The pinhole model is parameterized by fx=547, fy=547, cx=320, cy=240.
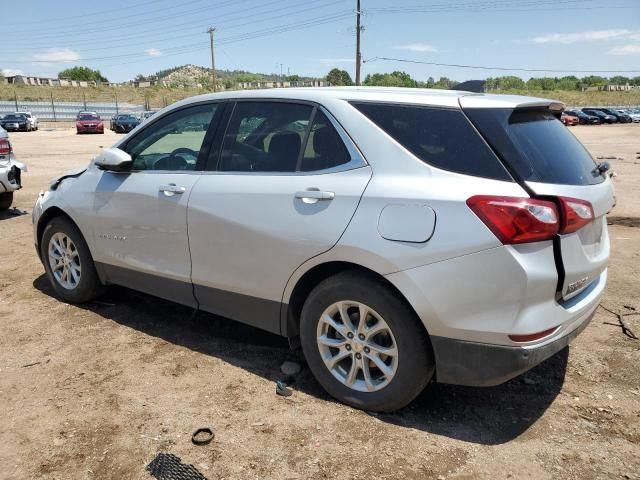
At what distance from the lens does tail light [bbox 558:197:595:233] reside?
2574 millimetres

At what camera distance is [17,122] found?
3931 cm

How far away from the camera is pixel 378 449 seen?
8.98 ft

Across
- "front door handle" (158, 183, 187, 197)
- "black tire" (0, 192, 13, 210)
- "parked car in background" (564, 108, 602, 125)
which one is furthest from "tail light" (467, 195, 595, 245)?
"parked car in background" (564, 108, 602, 125)

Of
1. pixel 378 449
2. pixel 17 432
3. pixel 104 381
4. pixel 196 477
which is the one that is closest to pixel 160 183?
pixel 104 381

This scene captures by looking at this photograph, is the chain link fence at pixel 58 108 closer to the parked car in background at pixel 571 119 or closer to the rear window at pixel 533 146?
the parked car in background at pixel 571 119

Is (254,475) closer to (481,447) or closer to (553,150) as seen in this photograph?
(481,447)

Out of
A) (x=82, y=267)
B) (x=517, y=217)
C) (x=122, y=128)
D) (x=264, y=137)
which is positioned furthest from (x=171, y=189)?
(x=122, y=128)

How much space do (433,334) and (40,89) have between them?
8323 cm

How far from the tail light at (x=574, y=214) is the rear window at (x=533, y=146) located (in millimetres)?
116

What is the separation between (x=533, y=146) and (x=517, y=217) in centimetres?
49

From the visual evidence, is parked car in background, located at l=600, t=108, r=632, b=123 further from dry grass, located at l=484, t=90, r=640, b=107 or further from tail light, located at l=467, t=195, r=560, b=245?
tail light, located at l=467, t=195, r=560, b=245

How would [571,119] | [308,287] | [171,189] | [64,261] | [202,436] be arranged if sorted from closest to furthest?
[202,436] → [308,287] → [171,189] → [64,261] → [571,119]

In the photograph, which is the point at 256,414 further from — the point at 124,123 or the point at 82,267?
the point at 124,123

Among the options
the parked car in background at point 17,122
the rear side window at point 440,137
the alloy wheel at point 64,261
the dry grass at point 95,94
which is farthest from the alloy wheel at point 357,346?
the dry grass at point 95,94
